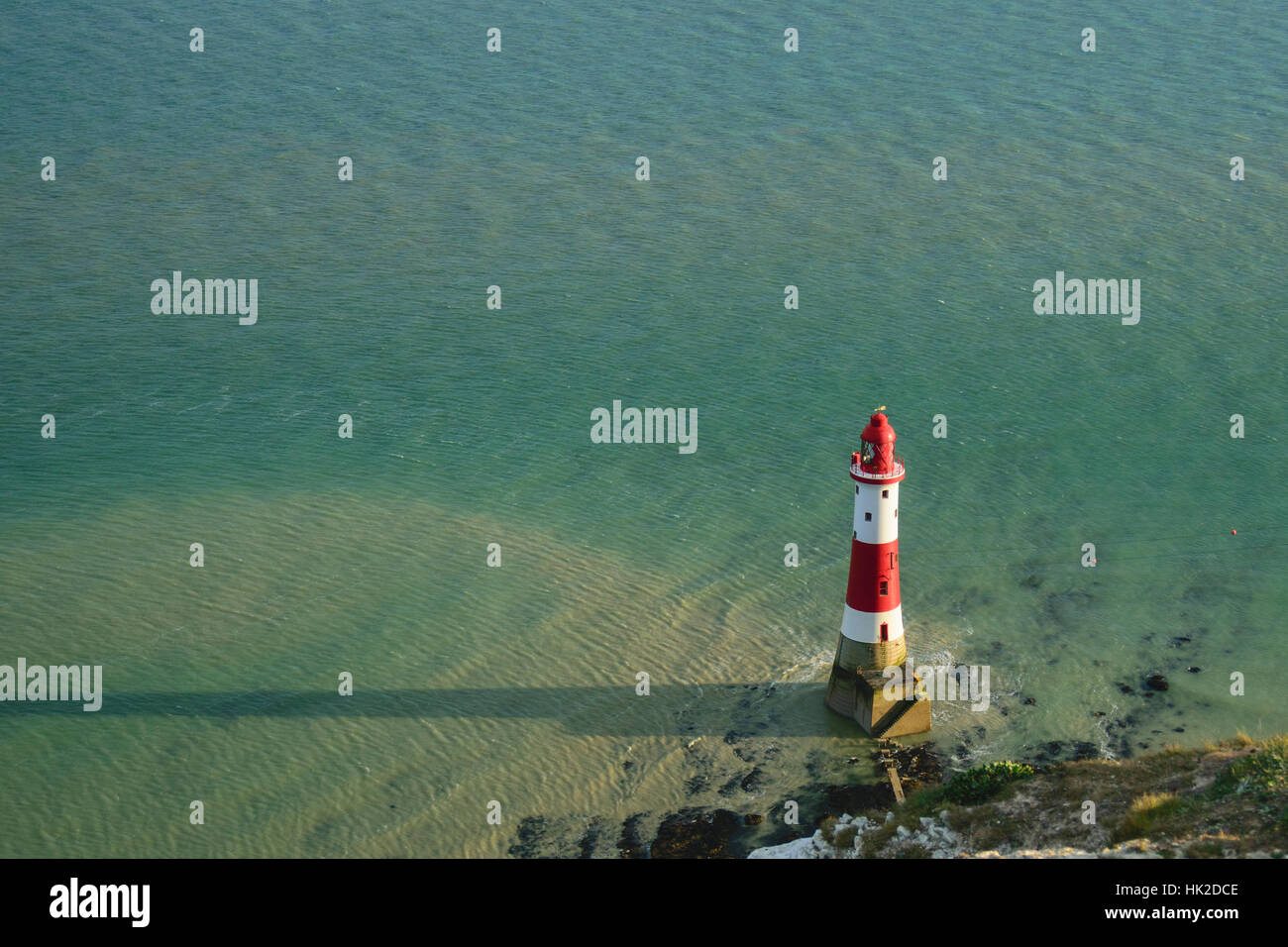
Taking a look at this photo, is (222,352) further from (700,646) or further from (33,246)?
(700,646)

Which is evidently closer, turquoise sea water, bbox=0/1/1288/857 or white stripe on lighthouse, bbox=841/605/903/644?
white stripe on lighthouse, bbox=841/605/903/644

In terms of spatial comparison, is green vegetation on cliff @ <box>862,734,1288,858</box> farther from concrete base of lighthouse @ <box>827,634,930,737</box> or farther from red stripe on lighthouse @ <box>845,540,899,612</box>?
red stripe on lighthouse @ <box>845,540,899,612</box>

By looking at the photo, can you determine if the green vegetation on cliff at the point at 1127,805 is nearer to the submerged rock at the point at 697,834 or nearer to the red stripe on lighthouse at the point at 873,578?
the submerged rock at the point at 697,834

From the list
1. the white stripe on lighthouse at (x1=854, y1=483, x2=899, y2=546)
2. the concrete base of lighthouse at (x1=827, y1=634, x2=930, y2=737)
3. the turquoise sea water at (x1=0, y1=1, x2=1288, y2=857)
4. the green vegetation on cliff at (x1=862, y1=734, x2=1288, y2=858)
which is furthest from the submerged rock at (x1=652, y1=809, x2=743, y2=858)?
the white stripe on lighthouse at (x1=854, y1=483, x2=899, y2=546)

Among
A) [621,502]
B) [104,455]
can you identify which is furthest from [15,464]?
[621,502]

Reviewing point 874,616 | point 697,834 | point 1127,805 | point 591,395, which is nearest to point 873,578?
point 874,616

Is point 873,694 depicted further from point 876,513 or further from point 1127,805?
point 1127,805
